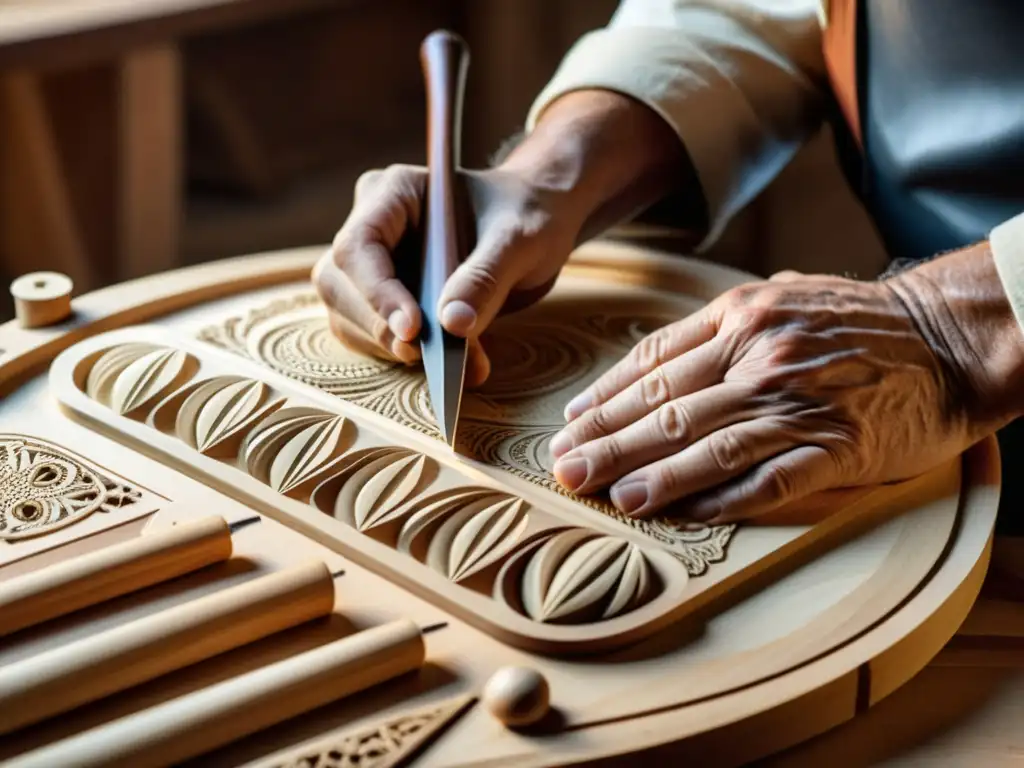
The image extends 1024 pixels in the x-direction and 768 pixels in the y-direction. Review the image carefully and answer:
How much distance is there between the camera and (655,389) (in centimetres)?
98

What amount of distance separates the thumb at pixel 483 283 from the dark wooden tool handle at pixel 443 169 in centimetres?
2

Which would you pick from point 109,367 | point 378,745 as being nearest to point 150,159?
point 109,367

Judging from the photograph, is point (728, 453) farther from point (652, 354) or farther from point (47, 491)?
point (47, 491)

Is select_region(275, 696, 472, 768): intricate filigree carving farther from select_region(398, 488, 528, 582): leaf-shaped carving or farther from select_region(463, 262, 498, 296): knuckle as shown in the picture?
select_region(463, 262, 498, 296): knuckle

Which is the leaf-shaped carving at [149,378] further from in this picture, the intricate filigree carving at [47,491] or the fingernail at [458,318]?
the fingernail at [458,318]

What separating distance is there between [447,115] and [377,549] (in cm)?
55

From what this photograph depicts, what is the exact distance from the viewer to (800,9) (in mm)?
1336

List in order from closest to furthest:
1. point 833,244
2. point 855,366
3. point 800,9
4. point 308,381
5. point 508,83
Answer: point 855,366, point 308,381, point 800,9, point 833,244, point 508,83

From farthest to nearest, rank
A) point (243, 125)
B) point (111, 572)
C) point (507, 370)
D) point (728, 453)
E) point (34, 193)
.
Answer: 1. point (243, 125)
2. point (34, 193)
3. point (507, 370)
4. point (728, 453)
5. point (111, 572)

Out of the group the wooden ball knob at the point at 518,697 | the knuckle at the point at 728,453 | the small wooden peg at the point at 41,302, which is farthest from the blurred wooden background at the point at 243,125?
the wooden ball knob at the point at 518,697

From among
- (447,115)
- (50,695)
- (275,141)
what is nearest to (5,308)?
(275,141)

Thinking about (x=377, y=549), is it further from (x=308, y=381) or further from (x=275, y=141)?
(x=275, y=141)

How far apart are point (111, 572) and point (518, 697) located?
29cm

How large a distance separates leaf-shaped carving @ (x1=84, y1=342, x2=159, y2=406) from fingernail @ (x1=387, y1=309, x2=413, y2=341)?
232 millimetres
